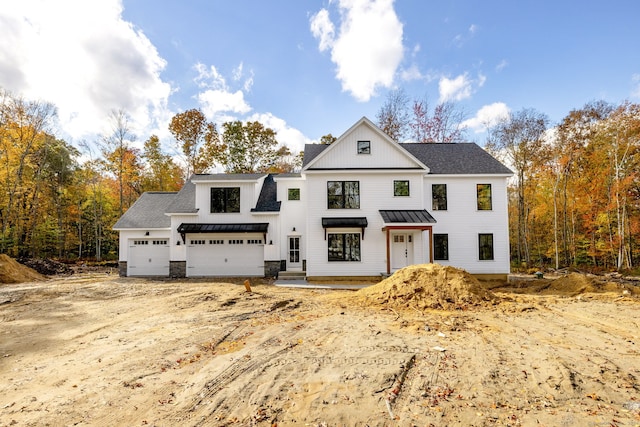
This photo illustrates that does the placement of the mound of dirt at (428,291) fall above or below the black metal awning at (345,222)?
below

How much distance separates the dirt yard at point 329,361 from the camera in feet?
12.3

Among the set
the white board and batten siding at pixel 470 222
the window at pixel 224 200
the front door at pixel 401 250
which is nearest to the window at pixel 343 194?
the front door at pixel 401 250

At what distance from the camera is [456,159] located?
55.1 ft

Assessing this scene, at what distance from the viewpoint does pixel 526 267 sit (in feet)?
72.9

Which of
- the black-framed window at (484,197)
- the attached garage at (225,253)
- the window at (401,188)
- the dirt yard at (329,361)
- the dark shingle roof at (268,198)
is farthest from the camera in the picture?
the dark shingle roof at (268,198)

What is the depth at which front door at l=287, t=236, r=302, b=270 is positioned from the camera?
56.3 feet

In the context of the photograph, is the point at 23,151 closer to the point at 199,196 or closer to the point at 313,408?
the point at 199,196

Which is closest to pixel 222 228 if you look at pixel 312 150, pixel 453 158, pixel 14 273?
pixel 312 150

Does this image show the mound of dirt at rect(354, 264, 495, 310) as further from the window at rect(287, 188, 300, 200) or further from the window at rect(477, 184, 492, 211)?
the window at rect(287, 188, 300, 200)

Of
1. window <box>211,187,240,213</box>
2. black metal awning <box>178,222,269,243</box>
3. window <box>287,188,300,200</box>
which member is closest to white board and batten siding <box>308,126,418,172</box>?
window <box>287,188,300,200</box>

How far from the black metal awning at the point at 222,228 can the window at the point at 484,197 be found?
11599 mm

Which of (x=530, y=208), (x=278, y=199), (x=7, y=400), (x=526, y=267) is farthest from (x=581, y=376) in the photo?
(x=530, y=208)

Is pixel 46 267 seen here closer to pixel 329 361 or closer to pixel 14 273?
pixel 14 273

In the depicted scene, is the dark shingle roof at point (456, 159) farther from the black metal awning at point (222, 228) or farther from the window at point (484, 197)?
the black metal awning at point (222, 228)
